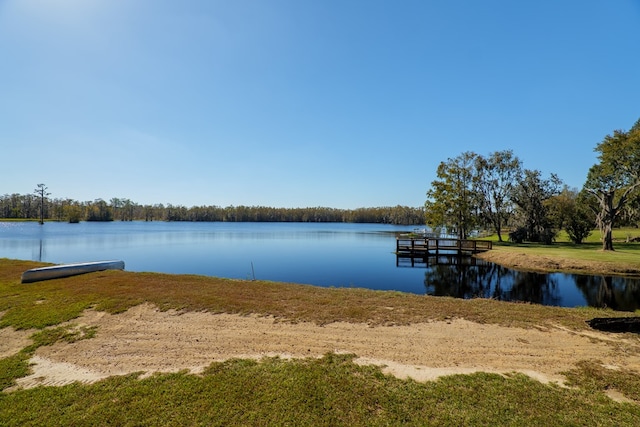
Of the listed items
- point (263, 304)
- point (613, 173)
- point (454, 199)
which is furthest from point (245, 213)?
point (263, 304)

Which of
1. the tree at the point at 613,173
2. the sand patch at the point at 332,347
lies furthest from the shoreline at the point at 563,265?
the sand patch at the point at 332,347

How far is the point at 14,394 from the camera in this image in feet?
17.0

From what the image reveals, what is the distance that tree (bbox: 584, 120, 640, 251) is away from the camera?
27344 millimetres

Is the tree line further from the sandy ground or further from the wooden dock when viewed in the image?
the sandy ground

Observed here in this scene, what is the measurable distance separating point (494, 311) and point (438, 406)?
21.6 feet

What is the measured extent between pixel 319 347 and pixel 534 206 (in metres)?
44.3

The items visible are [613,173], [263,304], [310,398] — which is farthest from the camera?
[613,173]

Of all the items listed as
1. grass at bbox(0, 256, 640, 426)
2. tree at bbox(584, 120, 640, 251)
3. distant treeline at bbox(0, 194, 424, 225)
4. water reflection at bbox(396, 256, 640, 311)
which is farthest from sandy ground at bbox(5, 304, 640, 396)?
distant treeline at bbox(0, 194, 424, 225)

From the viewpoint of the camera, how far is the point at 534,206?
40406 millimetres

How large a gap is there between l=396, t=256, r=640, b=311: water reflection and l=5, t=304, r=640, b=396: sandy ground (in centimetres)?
816

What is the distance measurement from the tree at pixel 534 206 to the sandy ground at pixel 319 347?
122 ft

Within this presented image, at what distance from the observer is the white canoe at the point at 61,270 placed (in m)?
14.3

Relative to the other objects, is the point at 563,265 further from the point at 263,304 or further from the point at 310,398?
the point at 310,398

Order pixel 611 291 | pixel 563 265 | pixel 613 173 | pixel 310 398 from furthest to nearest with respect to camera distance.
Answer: pixel 613 173, pixel 563 265, pixel 611 291, pixel 310 398
